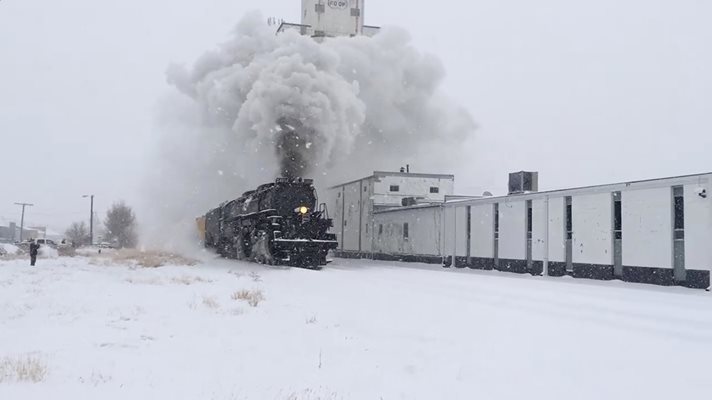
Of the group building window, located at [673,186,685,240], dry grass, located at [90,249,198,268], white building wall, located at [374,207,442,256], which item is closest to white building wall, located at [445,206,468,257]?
white building wall, located at [374,207,442,256]

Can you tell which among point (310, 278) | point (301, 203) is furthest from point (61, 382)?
point (301, 203)

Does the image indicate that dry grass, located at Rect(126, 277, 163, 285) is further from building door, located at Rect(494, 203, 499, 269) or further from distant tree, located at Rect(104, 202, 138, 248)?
distant tree, located at Rect(104, 202, 138, 248)

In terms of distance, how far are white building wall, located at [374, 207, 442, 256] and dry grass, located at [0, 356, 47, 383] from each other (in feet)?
71.5

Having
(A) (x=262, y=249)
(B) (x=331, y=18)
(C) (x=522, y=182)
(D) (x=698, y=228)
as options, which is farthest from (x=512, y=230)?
(B) (x=331, y=18)

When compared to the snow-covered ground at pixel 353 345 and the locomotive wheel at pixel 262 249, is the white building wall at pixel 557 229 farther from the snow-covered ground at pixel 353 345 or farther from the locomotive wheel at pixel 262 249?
the locomotive wheel at pixel 262 249

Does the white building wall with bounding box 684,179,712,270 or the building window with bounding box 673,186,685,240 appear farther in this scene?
the building window with bounding box 673,186,685,240

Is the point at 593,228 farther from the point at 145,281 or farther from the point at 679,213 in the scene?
the point at 145,281

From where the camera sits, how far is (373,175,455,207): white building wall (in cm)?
3188

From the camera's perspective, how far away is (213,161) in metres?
39.5

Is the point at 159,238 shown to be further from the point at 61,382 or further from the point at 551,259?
the point at 61,382

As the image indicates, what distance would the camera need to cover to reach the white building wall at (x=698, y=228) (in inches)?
549

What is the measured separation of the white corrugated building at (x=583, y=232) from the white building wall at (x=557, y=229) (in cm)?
3

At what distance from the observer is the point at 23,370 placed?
16.9 feet

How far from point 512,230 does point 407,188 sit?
11.7m
